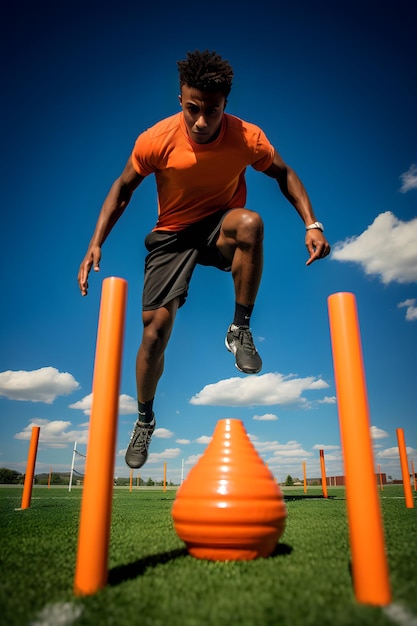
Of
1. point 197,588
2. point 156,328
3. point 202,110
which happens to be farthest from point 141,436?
point 202,110

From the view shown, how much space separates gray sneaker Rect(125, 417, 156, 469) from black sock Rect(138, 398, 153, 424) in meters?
0.06

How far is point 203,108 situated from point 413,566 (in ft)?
11.4

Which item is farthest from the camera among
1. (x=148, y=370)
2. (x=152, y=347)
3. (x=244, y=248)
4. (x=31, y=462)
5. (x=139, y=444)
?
(x=31, y=462)

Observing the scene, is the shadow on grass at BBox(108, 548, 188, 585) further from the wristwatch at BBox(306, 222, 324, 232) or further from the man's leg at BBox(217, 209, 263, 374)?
the wristwatch at BBox(306, 222, 324, 232)

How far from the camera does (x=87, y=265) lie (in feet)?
10.9

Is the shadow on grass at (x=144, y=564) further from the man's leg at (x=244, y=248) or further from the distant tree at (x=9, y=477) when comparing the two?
the distant tree at (x=9, y=477)

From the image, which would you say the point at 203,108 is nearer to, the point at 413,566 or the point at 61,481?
the point at 413,566

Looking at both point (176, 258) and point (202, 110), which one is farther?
point (176, 258)

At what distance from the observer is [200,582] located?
6.26ft

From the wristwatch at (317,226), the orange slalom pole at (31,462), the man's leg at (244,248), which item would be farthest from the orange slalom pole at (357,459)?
the orange slalom pole at (31,462)

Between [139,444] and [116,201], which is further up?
[116,201]

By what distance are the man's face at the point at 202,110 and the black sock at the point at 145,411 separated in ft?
9.11

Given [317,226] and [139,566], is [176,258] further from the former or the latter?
[139,566]

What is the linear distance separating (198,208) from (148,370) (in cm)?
175
